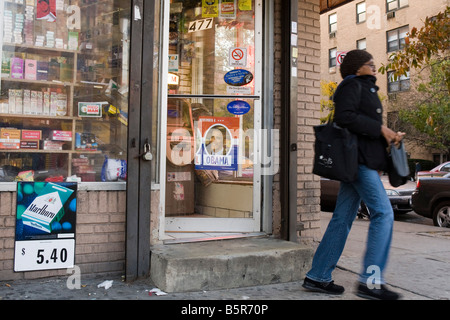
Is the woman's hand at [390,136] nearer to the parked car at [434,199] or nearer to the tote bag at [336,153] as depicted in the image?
the tote bag at [336,153]

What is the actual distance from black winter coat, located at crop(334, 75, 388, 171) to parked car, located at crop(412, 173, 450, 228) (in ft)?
22.4

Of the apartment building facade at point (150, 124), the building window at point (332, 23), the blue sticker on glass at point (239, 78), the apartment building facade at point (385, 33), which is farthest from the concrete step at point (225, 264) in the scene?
the building window at point (332, 23)

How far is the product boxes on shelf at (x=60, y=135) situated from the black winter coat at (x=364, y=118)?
2396mm

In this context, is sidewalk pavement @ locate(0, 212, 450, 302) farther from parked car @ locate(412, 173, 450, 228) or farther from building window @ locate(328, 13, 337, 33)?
building window @ locate(328, 13, 337, 33)

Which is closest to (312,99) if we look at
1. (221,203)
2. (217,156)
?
(217,156)

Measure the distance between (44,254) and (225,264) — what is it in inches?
61.3

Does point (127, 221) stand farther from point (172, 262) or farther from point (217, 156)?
point (217, 156)

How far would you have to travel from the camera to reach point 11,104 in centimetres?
385

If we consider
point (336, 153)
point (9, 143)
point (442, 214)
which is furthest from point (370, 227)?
point (442, 214)

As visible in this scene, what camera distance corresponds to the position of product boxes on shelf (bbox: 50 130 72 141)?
13.1 feet

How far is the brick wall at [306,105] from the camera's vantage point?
4816 mm

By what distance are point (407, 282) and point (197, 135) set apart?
2.64 meters

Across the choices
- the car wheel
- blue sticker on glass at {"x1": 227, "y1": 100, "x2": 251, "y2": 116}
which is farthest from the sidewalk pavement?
the car wheel

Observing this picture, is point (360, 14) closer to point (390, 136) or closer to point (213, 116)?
point (213, 116)
